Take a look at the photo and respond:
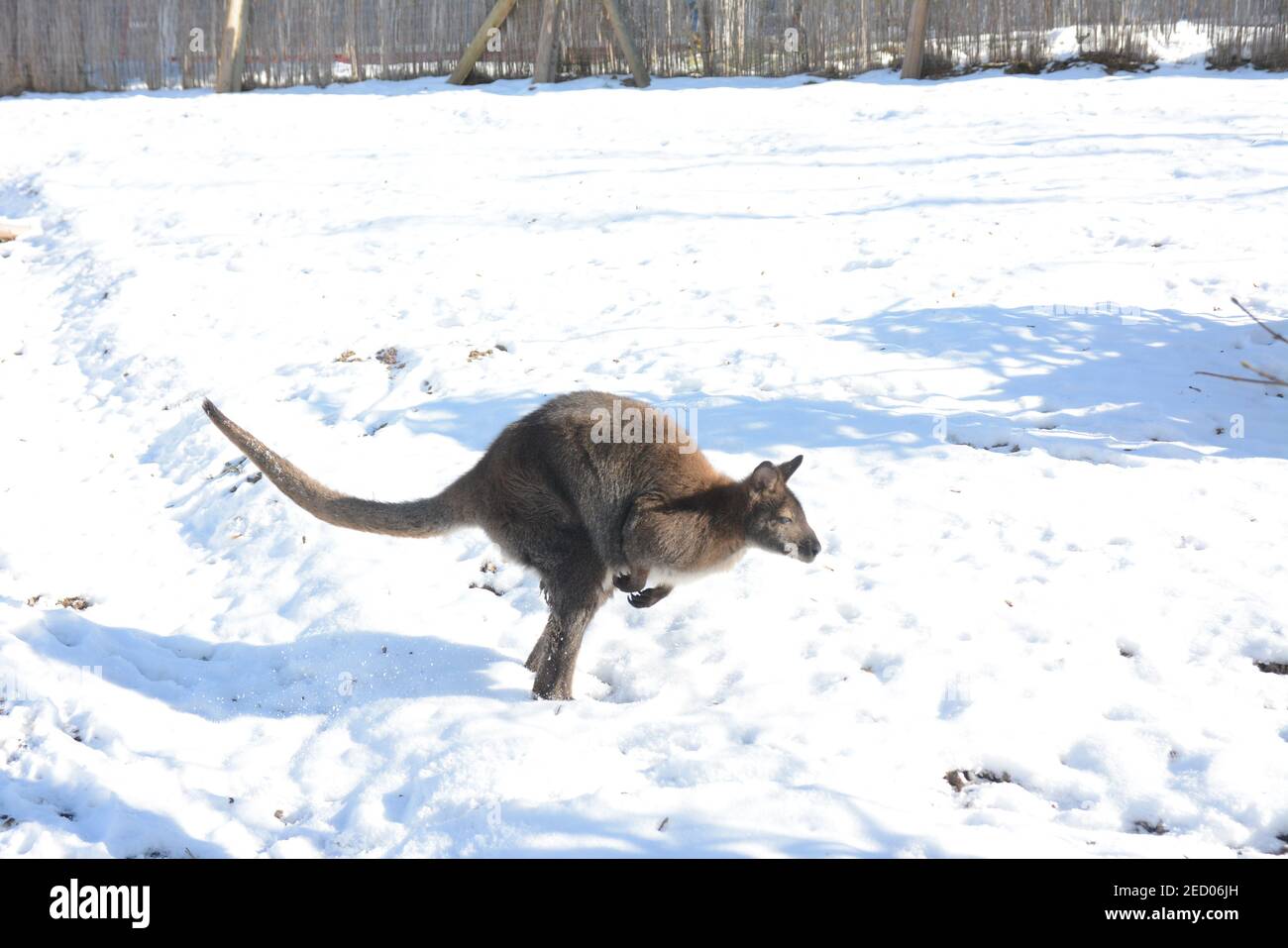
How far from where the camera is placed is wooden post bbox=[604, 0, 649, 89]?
14875mm

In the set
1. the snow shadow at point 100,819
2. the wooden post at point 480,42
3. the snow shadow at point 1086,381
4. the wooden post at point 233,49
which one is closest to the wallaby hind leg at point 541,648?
the snow shadow at point 100,819

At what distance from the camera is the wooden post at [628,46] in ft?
48.8

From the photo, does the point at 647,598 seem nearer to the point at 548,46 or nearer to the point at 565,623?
the point at 565,623

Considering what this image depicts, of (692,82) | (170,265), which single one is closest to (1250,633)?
(170,265)

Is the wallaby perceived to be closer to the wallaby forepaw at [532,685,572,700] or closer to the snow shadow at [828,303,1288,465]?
the wallaby forepaw at [532,685,572,700]

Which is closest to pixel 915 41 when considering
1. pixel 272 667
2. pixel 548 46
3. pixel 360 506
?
pixel 548 46

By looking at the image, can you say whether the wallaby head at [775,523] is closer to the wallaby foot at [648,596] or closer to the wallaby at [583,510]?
the wallaby at [583,510]

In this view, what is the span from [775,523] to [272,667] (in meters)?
2.41

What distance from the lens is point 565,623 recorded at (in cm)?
459

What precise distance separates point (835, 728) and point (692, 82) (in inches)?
501

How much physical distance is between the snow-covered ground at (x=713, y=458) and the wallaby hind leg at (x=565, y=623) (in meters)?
0.21

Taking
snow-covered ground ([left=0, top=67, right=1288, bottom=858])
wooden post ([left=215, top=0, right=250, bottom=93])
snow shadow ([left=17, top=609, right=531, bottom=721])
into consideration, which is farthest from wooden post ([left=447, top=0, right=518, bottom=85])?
snow shadow ([left=17, top=609, right=531, bottom=721])

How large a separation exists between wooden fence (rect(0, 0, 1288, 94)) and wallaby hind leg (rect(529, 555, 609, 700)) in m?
12.2

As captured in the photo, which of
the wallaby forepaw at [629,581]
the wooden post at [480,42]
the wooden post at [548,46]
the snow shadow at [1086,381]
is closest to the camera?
the wallaby forepaw at [629,581]
